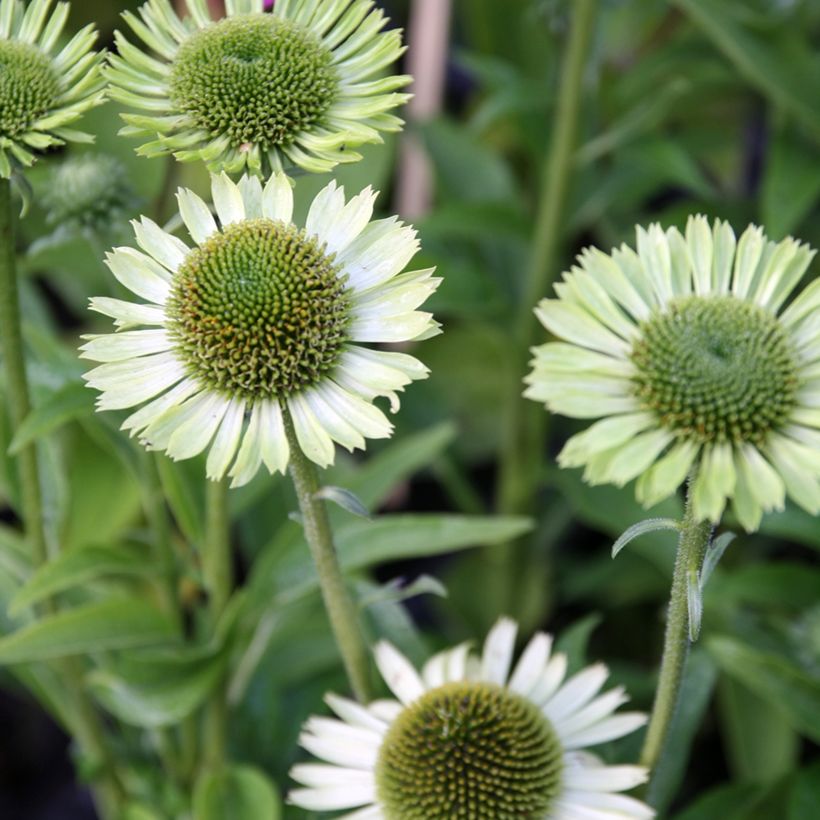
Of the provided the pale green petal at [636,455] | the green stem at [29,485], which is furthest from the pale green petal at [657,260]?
the green stem at [29,485]

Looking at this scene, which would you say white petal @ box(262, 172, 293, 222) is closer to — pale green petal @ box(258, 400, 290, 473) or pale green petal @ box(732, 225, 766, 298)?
pale green petal @ box(258, 400, 290, 473)

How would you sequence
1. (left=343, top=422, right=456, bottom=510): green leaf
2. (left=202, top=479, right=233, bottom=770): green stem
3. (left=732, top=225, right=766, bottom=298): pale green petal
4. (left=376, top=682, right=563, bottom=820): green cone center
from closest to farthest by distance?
(left=732, top=225, right=766, bottom=298): pale green petal, (left=376, top=682, right=563, bottom=820): green cone center, (left=202, top=479, right=233, bottom=770): green stem, (left=343, top=422, right=456, bottom=510): green leaf

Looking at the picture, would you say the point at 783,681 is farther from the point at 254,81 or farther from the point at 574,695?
the point at 254,81

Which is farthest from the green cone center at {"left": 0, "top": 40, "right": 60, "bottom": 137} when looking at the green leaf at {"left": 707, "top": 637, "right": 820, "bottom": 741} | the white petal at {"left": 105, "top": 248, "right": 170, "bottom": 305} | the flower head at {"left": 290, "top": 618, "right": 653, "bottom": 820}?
the green leaf at {"left": 707, "top": 637, "right": 820, "bottom": 741}

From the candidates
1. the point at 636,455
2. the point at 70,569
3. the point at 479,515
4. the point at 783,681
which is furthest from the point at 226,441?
the point at 479,515

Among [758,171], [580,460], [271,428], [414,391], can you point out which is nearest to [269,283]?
[271,428]

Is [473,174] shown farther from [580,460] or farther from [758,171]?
[580,460]
